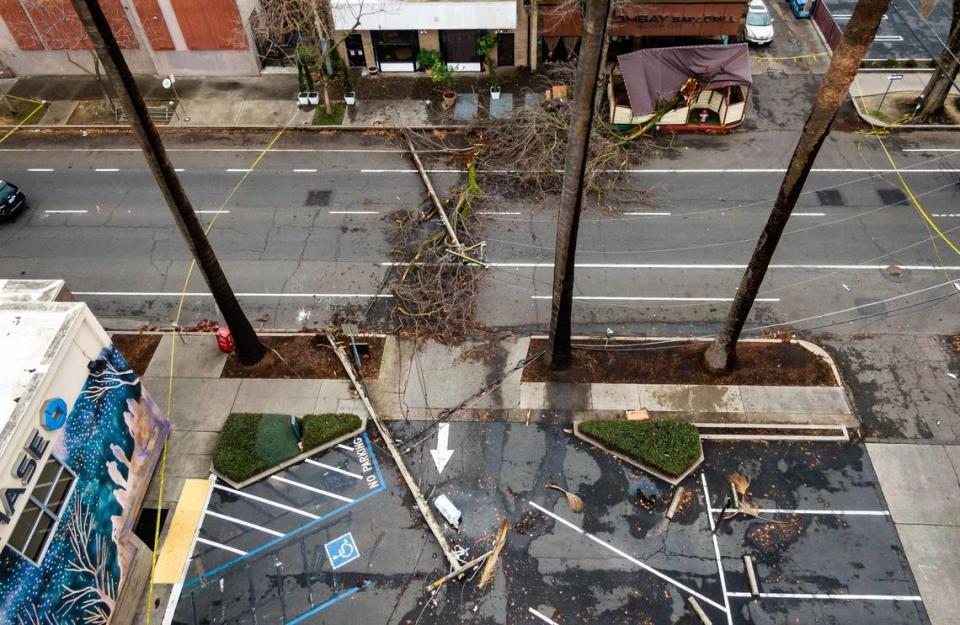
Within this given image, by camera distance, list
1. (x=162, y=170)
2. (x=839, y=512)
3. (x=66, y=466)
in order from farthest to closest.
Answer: (x=839, y=512) < (x=162, y=170) < (x=66, y=466)

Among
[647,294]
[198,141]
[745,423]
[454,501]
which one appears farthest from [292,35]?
[745,423]

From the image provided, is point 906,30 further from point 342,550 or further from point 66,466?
point 66,466

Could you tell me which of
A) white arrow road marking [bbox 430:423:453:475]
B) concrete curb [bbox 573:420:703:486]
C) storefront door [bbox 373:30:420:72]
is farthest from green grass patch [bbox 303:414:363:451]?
storefront door [bbox 373:30:420:72]

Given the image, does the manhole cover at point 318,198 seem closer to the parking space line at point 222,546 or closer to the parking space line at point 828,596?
the parking space line at point 222,546

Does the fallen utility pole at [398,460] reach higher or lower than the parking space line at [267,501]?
higher

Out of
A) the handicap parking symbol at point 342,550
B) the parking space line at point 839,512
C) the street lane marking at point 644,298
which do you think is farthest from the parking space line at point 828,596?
the street lane marking at point 644,298

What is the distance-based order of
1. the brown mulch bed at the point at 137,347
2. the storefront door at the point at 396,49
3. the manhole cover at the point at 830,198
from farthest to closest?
the storefront door at the point at 396,49
the manhole cover at the point at 830,198
the brown mulch bed at the point at 137,347

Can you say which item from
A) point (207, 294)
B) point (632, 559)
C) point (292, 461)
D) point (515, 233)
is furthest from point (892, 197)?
point (207, 294)

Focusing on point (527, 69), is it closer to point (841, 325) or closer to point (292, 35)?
point (292, 35)
